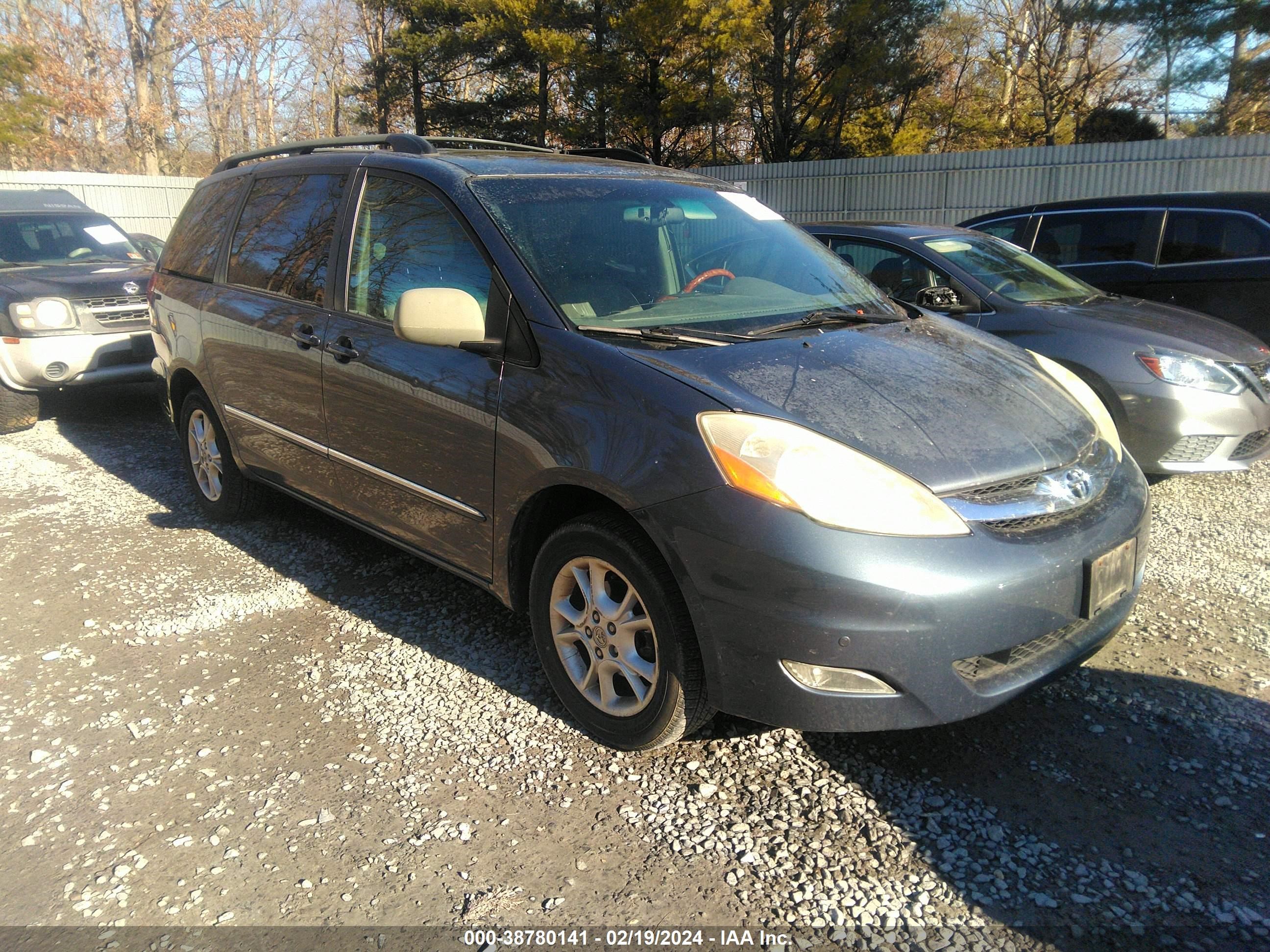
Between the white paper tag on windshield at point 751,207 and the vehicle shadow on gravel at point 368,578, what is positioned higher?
the white paper tag on windshield at point 751,207

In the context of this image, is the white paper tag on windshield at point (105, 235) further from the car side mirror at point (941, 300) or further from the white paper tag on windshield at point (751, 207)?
the car side mirror at point (941, 300)

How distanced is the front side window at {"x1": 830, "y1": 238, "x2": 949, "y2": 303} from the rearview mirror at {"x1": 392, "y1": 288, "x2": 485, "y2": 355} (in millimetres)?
3265

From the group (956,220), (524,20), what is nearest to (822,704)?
(956,220)

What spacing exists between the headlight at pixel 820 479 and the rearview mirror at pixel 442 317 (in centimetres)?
93

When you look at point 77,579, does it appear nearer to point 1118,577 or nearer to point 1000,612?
point 1000,612

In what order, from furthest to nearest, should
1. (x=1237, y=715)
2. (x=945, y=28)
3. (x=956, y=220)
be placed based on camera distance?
(x=945, y=28) < (x=956, y=220) < (x=1237, y=715)

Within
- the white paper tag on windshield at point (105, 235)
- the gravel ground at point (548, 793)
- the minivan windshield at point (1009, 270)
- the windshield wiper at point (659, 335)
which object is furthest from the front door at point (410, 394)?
the white paper tag on windshield at point (105, 235)

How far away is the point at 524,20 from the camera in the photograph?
2638 cm

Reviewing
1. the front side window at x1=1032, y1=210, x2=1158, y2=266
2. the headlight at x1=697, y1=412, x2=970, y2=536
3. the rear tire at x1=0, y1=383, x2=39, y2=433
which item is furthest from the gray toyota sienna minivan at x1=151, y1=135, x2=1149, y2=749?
the front side window at x1=1032, y1=210, x2=1158, y2=266

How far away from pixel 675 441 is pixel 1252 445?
4.09m

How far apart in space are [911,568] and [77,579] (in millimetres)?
3938

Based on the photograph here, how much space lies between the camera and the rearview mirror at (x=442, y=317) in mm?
3061

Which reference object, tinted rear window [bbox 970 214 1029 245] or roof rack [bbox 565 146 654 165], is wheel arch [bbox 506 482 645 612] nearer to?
roof rack [bbox 565 146 654 165]

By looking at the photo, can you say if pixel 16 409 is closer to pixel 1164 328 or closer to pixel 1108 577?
pixel 1108 577
